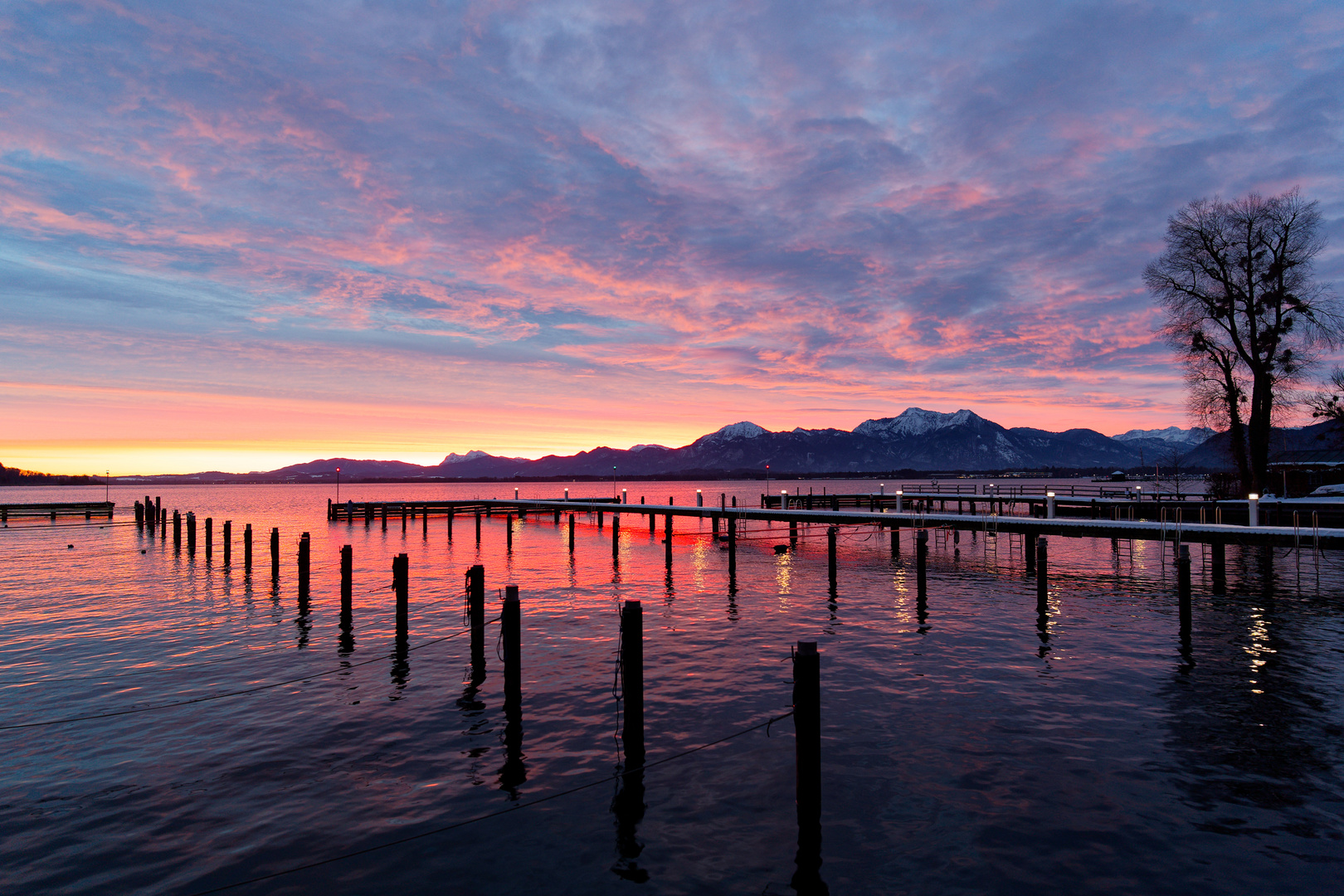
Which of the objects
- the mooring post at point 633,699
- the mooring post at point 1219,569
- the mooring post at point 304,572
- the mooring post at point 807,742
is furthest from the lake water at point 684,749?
the mooring post at point 1219,569

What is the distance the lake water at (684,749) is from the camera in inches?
340

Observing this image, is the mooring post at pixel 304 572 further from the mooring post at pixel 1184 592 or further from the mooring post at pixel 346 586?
the mooring post at pixel 1184 592

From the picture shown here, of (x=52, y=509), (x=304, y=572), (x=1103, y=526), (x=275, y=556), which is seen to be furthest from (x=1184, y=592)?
(x=52, y=509)

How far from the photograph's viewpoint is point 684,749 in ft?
39.7

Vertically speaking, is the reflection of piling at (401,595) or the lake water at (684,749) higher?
the reflection of piling at (401,595)

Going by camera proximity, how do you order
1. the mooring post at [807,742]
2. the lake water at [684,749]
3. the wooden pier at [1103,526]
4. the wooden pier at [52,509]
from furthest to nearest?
the wooden pier at [52,509]
the wooden pier at [1103,526]
the mooring post at [807,742]
the lake water at [684,749]

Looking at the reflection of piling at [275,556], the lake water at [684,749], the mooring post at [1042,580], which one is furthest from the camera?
the reflection of piling at [275,556]

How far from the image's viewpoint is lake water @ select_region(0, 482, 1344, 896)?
28.4 feet

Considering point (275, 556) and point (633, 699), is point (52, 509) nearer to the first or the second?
point (275, 556)

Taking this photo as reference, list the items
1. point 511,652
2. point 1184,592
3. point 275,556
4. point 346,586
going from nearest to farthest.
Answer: point 511,652, point 1184,592, point 346,586, point 275,556

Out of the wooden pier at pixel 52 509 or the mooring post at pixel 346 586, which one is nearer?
the mooring post at pixel 346 586

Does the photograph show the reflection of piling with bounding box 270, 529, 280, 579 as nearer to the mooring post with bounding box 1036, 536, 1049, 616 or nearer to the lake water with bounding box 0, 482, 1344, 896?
the lake water with bounding box 0, 482, 1344, 896

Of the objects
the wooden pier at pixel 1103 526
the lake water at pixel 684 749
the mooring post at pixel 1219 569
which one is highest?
the wooden pier at pixel 1103 526

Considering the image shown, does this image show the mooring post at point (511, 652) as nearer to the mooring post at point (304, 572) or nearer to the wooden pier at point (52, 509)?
the mooring post at point (304, 572)
